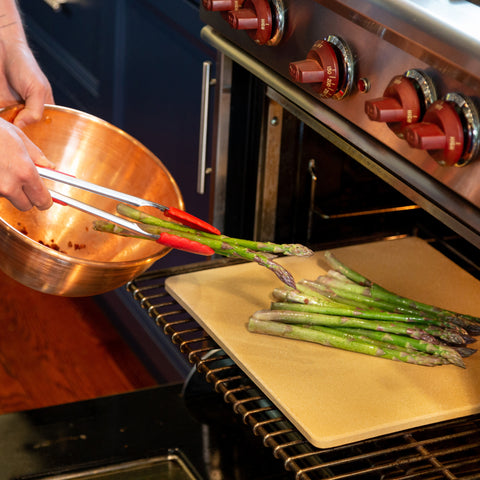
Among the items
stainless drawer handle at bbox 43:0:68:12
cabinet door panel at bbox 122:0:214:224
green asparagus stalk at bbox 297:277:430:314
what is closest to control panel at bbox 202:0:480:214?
green asparagus stalk at bbox 297:277:430:314

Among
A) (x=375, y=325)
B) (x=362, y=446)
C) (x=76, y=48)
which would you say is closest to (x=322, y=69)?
(x=375, y=325)

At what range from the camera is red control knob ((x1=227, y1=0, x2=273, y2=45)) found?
113 centimetres

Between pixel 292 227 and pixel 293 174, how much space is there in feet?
0.33

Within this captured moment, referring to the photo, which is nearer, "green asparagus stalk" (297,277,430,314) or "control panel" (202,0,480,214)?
"control panel" (202,0,480,214)

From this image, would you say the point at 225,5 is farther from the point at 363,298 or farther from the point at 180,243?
the point at 363,298

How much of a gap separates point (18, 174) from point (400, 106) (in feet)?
1.62

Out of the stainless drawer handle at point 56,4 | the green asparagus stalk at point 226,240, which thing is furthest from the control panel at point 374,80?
the stainless drawer handle at point 56,4

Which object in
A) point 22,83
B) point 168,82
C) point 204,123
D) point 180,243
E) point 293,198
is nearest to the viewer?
point 180,243

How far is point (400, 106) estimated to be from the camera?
86 centimetres

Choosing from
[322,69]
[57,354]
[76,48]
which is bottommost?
[57,354]

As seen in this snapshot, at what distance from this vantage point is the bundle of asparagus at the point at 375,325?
1124mm

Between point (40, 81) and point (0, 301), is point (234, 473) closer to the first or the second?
point (40, 81)

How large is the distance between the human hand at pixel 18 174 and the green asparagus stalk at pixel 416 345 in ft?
1.60

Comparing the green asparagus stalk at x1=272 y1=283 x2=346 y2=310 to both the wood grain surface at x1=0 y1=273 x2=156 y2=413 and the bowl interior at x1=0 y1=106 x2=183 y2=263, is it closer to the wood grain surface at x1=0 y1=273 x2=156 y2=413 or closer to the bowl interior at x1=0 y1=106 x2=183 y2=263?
the bowl interior at x1=0 y1=106 x2=183 y2=263
